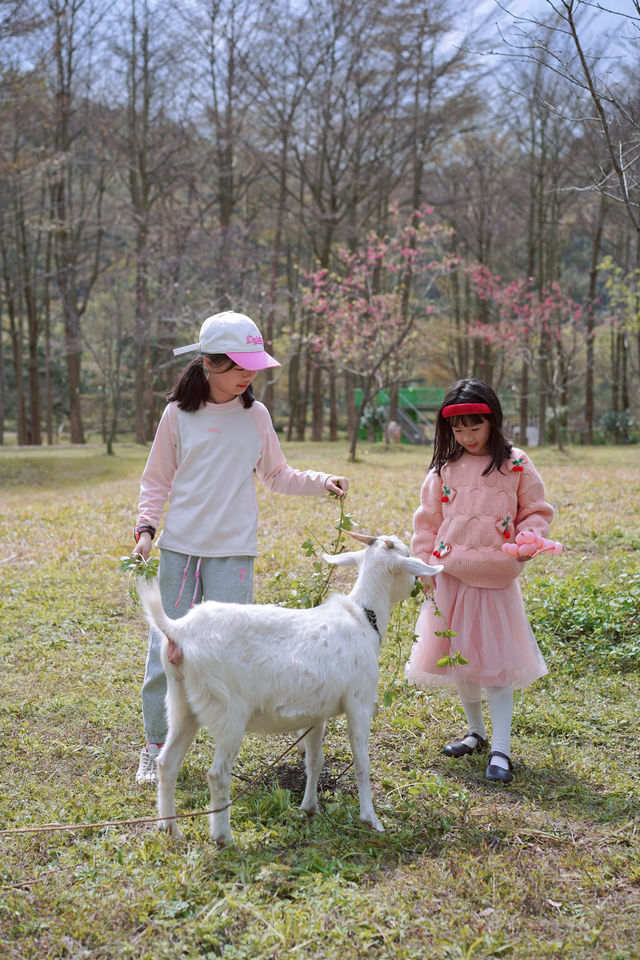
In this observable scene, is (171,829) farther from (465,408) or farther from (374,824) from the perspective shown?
(465,408)

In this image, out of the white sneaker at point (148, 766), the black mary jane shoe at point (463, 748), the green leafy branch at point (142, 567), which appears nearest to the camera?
the green leafy branch at point (142, 567)

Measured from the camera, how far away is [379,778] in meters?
3.68

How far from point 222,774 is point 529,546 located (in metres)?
1.60

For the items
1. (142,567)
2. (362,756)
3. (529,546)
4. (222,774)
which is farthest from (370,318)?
(222,774)

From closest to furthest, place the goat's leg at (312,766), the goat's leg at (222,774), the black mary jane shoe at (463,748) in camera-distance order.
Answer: the goat's leg at (222,774), the goat's leg at (312,766), the black mary jane shoe at (463,748)

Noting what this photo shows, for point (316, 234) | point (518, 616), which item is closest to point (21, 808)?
point (518, 616)

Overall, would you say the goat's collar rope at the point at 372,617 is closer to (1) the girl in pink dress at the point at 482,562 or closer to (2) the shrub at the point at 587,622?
(1) the girl in pink dress at the point at 482,562

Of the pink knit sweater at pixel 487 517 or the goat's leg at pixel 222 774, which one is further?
the pink knit sweater at pixel 487 517

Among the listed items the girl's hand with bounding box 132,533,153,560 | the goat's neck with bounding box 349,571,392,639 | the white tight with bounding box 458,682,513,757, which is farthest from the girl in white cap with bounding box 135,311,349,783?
the white tight with bounding box 458,682,513,757

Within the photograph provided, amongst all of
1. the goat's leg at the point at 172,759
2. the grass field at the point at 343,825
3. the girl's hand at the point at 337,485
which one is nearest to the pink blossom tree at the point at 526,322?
the grass field at the point at 343,825

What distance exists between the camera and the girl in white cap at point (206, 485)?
3.46 meters

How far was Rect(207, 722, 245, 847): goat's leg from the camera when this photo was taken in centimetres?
286

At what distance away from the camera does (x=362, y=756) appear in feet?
10.2

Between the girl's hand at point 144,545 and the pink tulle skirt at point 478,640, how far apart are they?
1.36 m
